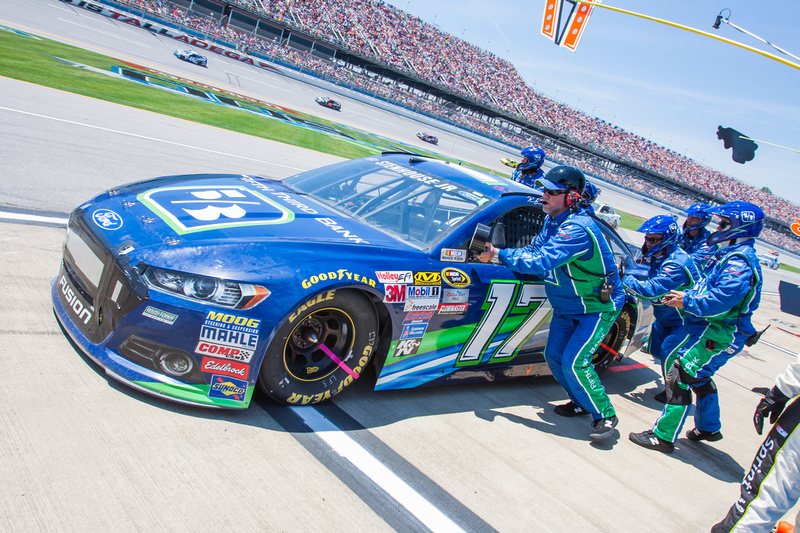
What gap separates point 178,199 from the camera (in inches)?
131

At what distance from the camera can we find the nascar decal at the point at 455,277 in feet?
11.3

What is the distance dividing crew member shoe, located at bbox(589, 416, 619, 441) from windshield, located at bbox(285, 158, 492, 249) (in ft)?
6.23

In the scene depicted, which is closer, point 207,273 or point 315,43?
point 207,273

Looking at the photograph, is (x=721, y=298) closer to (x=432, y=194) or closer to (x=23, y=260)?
(x=432, y=194)

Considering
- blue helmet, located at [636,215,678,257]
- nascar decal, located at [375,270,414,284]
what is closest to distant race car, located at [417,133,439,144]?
blue helmet, located at [636,215,678,257]

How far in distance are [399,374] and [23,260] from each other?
2966 millimetres

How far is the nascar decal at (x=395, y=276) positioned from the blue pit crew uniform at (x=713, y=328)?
217cm

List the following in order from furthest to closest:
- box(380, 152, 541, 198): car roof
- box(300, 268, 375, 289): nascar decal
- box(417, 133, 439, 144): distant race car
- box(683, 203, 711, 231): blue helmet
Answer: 1. box(417, 133, 439, 144): distant race car
2. box(683, 203, 711, 231): blue helmet
3. box(380, 152, 541, 198): car roof
4. box(300, 268, 375, 289): nascar decal

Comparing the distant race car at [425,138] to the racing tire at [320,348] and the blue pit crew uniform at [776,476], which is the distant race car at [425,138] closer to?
the racing tire at [320,348]

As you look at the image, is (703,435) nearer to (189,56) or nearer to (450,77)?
(189,56)

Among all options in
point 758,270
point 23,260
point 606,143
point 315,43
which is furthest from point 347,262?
point 606,143

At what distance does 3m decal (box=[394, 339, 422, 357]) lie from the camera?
11.0 feet

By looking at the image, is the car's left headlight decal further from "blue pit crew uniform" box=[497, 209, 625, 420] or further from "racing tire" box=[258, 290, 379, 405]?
"blue pit crew uniform" box=[497, 209, 625, 420]

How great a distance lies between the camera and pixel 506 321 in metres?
3.91
